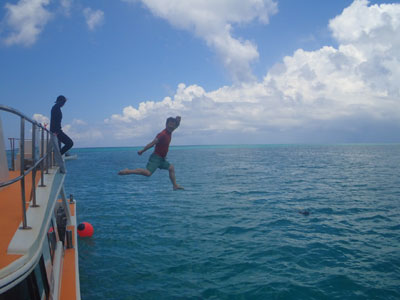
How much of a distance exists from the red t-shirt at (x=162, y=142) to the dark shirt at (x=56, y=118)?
4024 millimetres

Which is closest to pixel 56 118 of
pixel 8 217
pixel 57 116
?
pixel 57 116

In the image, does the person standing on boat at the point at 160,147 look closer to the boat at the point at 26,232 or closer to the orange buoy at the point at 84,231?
the boat at the point at 26,232

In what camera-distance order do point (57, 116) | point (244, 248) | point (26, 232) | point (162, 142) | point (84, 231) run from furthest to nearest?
point (84, 231), point (244, 248), point (57, 116), point (162, 142), point (26, 232)

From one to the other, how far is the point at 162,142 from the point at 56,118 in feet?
14.0

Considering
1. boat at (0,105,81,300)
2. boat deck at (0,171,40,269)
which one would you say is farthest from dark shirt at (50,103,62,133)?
boat deck at (0,171,40,269)

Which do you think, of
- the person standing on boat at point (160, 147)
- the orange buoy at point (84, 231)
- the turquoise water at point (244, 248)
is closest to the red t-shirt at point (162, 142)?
the person standing on boat at point (160, 147)

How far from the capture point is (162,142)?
8.96 m

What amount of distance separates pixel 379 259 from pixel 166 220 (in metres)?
14.1

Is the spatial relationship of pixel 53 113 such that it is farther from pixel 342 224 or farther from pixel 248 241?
pixel 342 224

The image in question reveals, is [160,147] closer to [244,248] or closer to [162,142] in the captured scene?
[162,142]

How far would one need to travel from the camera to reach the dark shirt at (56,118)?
1015 cm

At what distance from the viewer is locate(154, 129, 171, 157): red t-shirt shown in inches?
348

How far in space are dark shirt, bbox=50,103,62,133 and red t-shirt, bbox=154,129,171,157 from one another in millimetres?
4024

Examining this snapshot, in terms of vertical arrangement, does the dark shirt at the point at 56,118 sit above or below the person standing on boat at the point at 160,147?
above
